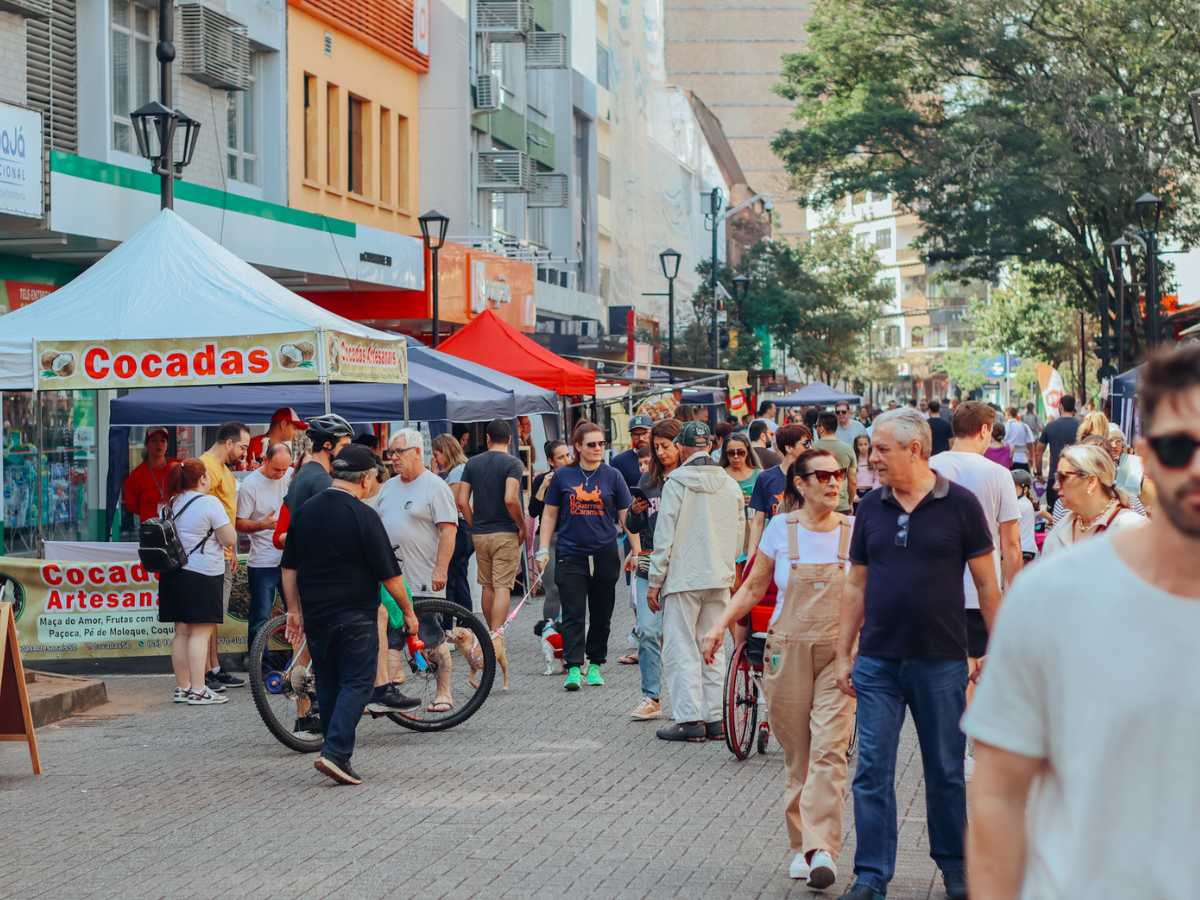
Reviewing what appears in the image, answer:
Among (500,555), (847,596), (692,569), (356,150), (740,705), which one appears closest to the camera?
(847,596)

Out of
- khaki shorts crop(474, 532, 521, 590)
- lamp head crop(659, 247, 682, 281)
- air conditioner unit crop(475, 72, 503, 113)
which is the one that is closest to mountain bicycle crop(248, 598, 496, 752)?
khaki shorts crop(474, 532, 521, 590)

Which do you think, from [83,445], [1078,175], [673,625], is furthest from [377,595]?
[1078,175]

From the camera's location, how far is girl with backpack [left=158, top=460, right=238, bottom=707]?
10.1 meters

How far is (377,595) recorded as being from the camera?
7621 mm

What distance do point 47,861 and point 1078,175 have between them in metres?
28.9

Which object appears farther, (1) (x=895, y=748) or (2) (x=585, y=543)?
(2) (x=585, y=543)

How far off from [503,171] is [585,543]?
919 inches

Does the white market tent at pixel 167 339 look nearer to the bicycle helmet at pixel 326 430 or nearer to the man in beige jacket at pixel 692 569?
the bicycle helmet at pixel 326 430

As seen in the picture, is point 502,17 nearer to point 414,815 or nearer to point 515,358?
point 515,358

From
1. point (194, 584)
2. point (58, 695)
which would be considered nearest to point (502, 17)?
point (194, 584)

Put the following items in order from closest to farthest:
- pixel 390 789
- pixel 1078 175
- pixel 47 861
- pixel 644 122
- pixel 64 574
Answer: pixel 47 861 → pixel 390 789 → pixel 64 574 → pixel 1078 175 → pixel 644 122

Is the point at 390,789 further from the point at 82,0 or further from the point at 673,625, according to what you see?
the point at 82,0

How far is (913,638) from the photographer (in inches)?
203

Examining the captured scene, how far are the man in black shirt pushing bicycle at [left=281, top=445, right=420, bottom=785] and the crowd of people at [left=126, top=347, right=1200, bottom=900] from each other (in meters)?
0.01
